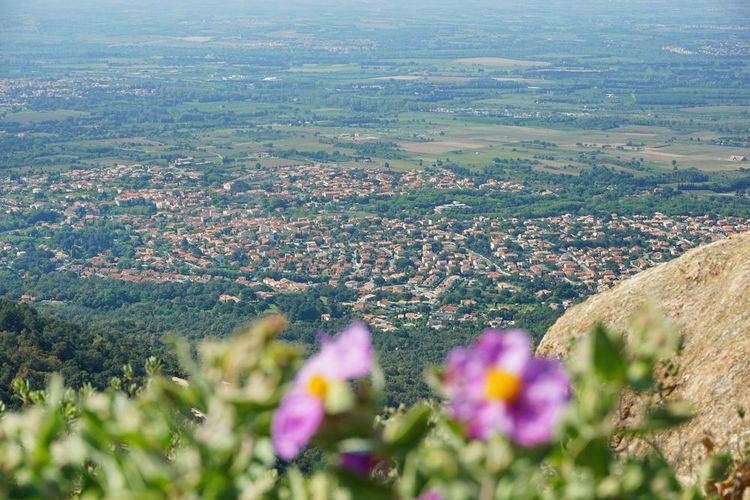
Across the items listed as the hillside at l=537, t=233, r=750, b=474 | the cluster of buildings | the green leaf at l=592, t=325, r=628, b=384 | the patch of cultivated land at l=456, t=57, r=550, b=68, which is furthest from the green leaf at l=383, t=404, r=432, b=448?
the patch of cultivated land at l=456, t=57, r=550, b=68

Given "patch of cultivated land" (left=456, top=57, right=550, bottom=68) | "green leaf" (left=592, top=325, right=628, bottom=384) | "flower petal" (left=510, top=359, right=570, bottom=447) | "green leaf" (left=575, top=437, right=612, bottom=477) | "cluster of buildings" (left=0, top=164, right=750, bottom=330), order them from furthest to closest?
"patch of cultivated land" (left=456, top=57, right=550, bottom=68) → "cluster of buildings" (left=0, top=164, right=750, bottom=330) → "green leaf" (left=575, top=437, right=612, bottom=477) → "green leaf" (left=592, top=325, right=628, bottom=384) → "flower petal" (left=510, top=359, right=570, bottom=447)

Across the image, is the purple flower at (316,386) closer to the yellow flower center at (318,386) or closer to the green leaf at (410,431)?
the yellow flower center at (318,386)

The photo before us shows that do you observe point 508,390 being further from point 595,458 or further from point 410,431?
point 595,458

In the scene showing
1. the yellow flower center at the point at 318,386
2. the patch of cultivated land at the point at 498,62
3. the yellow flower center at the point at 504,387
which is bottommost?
the patch of cultivated land at the point at 498,62

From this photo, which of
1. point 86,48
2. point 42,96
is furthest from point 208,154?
point 86,48

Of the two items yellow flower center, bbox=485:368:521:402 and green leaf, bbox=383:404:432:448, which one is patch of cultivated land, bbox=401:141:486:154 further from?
yellow flower center, bbox=485:368:521:402

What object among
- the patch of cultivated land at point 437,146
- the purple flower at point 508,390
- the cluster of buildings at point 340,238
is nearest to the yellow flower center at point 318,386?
the purple flower at point 508,390

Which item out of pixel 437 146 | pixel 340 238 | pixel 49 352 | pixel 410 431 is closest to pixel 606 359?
pixel 410 431

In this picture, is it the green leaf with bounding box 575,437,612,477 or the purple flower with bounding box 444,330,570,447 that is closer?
the purple flower with bounding box 444,330,570,447

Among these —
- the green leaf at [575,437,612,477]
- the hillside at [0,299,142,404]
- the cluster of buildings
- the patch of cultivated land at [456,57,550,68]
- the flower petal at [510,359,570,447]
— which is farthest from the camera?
the patch of cultivated land at [456,57,550,68]
